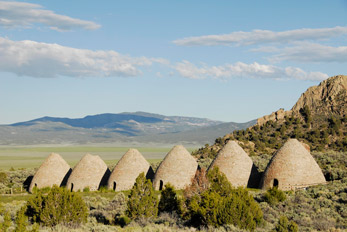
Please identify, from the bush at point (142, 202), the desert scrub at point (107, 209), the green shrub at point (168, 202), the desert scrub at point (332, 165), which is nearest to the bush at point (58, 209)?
the bush at point (142, 202)

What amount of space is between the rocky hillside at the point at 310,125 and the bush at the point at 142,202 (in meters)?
33.5

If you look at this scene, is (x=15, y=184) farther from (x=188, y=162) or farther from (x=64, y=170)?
(x=188, y=162)

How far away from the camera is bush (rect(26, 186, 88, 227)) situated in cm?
2247

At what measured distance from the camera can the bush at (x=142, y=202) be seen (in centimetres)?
2439

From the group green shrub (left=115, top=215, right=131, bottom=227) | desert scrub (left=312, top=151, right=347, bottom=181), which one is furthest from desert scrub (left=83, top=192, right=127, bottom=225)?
desert scrub (left=312, top=151, right=347, bottom=181)

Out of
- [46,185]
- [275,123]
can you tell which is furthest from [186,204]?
[275,123]

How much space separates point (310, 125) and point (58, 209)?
158ft

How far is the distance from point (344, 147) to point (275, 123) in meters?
13.6

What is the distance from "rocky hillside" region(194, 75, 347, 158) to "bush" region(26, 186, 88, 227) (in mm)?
36722

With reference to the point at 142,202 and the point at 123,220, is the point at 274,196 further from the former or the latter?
the point at 123,220

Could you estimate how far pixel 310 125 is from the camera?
211ft

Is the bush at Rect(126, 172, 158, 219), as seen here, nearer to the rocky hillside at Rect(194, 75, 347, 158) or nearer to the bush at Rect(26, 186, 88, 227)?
the bush at Rect(26, 186, 88, 227)

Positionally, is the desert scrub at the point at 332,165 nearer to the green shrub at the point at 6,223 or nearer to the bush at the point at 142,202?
the bush at the point at 142,202

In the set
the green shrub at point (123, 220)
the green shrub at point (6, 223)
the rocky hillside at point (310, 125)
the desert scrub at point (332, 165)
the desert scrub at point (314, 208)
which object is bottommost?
the green shrub at point (123, 220)
